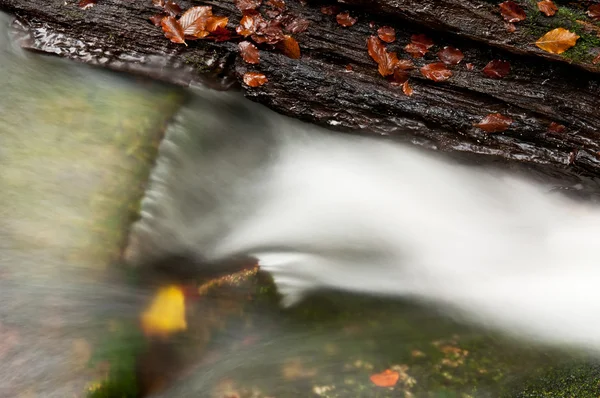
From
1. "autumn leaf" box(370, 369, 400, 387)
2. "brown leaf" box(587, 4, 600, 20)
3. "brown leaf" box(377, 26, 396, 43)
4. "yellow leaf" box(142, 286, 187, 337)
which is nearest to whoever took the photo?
"autumn leaf" box(370, 369, 400, 387)

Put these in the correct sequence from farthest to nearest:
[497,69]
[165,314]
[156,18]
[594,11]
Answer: [156,18], [497,69], [165,314], [594,11]

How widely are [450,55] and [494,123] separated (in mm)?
708

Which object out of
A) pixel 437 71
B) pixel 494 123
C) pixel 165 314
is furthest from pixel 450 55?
pixel 165 314

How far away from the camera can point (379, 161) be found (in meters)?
4.42

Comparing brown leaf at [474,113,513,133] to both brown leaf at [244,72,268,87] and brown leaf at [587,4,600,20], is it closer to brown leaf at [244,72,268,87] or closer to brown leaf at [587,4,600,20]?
brown leaf at [587,4,600,20]

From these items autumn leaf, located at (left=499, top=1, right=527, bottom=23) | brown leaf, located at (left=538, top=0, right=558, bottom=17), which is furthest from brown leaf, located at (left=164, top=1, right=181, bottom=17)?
brown leaf, located at (left=538, top=0, right=558, bottom=17)

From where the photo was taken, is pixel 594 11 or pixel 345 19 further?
pixel 345 19

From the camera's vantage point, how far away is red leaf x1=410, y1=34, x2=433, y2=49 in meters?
3.79

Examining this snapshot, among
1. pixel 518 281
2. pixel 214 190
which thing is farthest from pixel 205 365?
pixel 518 281

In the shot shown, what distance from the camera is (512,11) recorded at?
11.3 feet

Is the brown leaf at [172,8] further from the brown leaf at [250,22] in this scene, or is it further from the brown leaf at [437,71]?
the brown leaf at [437,71]

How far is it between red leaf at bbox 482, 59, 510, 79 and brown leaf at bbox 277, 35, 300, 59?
5.34ft

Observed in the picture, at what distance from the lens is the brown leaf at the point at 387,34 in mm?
3832

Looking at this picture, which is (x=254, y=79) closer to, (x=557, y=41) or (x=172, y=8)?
(x=172, y=8)
